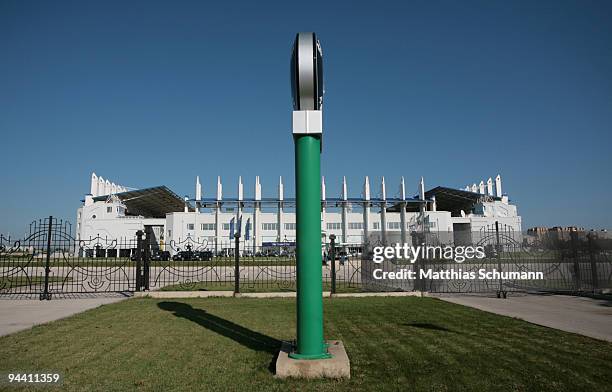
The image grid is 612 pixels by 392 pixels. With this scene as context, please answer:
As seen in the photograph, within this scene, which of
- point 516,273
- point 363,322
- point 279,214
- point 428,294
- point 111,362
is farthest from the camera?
point 279,214

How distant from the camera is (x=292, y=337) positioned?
702cm

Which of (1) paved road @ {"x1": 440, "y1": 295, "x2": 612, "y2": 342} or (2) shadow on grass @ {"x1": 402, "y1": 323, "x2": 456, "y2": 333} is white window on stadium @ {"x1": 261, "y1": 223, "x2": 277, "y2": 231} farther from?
(2) shadow on grass @ {"x1": 402, "y1": 323, "x2": 456, "y2": 333}

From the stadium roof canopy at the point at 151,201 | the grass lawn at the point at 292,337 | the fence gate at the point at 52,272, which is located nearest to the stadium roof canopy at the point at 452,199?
the stadium roof canopy at the point at 151,201

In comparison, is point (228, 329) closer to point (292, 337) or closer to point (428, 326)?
point (292, 337)

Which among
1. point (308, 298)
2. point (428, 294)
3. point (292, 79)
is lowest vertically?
point (428, 294)

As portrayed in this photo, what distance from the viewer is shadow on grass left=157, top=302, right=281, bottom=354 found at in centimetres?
643

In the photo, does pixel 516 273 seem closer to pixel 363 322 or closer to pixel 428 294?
pixel 428 294

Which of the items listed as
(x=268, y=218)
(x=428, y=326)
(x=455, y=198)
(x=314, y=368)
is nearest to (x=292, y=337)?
(x=314, y=368)

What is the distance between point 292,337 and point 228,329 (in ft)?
4.64

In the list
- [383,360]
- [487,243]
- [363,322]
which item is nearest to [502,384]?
[383,360]

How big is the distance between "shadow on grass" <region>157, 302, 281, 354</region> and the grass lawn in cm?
2

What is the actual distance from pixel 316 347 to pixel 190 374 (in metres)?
1.52

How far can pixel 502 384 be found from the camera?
4.42 metres

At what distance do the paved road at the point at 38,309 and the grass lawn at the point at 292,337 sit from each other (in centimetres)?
62
